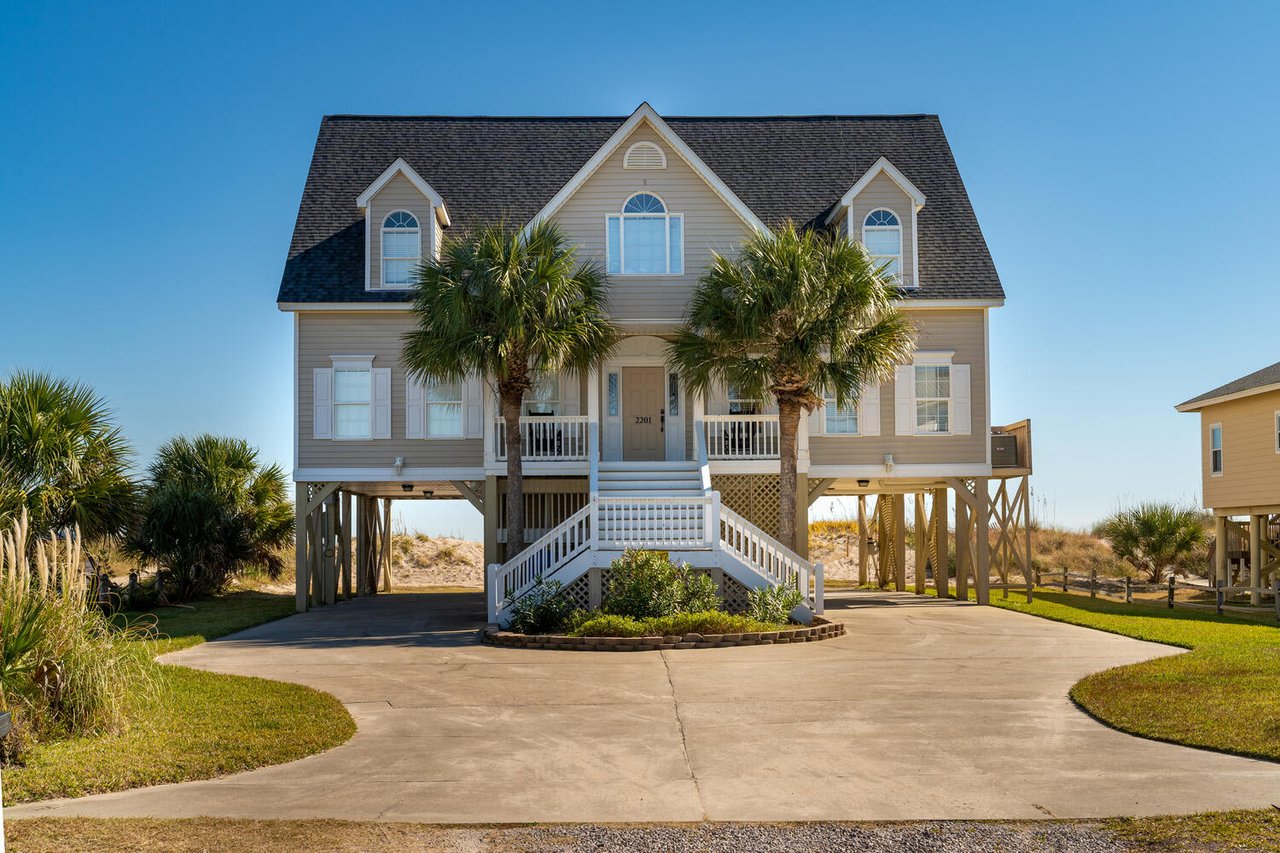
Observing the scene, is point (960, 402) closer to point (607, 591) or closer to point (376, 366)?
point (607, 591)

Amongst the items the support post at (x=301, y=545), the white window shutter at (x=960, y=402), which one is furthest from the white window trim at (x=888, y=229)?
the support post at (x=301, y=545)

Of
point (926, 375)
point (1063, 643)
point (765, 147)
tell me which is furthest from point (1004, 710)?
point (765, 147)

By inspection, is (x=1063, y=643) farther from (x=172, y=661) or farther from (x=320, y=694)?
(x=172, y=661)

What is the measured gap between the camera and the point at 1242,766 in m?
9.34

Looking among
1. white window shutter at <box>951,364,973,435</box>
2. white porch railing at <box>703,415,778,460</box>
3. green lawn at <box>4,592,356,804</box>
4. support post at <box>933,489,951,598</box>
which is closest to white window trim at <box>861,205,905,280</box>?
white window shutter at <box>951,364,973,435</box>

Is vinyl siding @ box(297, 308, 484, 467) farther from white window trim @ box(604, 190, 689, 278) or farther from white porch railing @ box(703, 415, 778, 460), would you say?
white porch railing @ box(703, 415, 778, 460)

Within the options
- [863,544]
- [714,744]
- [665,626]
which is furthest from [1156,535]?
[714,744]

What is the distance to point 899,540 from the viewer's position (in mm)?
32312

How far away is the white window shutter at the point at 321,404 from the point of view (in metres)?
25.5

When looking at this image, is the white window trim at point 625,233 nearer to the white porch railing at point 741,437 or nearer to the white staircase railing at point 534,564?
the white porch railing at point 741,437

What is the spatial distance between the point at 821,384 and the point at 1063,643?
6.44 m

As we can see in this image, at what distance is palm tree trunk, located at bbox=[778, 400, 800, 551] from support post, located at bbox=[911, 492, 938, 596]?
995 cm

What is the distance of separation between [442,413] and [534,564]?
21.3 feet

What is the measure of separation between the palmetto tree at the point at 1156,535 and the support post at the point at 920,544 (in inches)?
311
